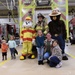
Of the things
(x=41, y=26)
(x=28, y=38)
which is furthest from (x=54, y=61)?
(x=41, y=26)

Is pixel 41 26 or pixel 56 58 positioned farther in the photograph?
pixel 41 26

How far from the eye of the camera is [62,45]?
8.29m

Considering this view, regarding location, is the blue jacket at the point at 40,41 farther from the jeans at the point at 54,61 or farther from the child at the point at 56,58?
the jeans at the point at 54,61

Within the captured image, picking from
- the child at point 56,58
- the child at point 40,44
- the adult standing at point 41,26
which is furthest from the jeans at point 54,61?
the adult standing at point 41,26

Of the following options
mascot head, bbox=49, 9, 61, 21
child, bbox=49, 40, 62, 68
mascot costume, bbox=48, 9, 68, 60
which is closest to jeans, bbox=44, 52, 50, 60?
child, bbox=49, 40, 62, 68

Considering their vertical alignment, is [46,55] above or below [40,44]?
below

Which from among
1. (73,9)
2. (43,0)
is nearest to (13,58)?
(43,0)

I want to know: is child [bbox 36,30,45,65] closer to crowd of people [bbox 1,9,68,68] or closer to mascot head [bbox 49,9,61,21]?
crowd of people [bbox 1,9,68,68]

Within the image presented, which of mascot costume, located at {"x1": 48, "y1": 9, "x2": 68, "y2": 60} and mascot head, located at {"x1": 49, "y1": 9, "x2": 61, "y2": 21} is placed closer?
mascot head, located at {"x1": 49, "y1": 9, "x2": 61, "y2": 21}

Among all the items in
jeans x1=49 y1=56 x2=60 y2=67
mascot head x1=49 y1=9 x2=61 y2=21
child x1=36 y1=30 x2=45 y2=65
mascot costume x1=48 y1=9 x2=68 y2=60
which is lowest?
jeans x1=49 y1=56 x2=60 y2=67

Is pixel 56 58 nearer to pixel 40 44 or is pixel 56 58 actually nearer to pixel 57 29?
pixel 40 44

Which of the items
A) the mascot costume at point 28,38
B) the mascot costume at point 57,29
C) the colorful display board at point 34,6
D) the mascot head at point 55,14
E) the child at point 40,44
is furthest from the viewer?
the colorful display board at point 34,6

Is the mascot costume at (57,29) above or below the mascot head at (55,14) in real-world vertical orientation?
below

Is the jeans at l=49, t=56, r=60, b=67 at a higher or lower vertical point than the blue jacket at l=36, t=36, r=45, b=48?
lower
